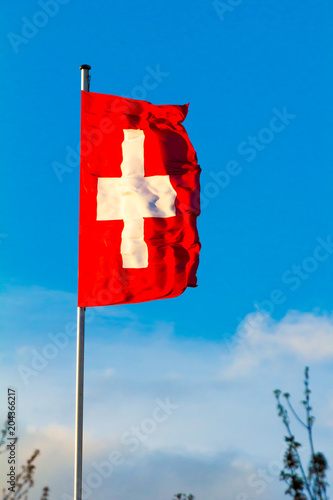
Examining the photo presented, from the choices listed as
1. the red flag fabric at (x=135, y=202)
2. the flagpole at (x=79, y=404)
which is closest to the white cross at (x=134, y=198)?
the red flag fabric at (x=135, y=202)

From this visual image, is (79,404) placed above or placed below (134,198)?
below

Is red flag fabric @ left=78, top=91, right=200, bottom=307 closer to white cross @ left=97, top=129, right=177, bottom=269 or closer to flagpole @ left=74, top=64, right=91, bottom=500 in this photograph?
white cross @ left=97, top=129, right=177, bottom=269

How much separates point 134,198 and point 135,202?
0.26 ft

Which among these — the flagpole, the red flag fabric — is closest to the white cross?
the red flag fabric

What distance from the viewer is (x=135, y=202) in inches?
563

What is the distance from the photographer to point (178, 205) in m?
14.4

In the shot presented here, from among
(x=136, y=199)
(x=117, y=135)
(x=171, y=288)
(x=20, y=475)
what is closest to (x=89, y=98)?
(x=117, y=135)

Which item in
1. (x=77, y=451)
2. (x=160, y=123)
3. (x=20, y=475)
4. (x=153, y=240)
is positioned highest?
(x=160, y=123)

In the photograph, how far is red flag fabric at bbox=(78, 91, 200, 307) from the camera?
13570mm

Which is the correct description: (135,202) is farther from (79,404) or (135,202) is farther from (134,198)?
(79,404)

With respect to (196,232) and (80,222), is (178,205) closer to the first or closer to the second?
(196,232)

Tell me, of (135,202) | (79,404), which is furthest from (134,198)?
(79,404)

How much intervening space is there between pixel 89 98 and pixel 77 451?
6499 millimetres

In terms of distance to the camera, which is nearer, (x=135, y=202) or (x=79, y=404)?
(x=79, y=404)
